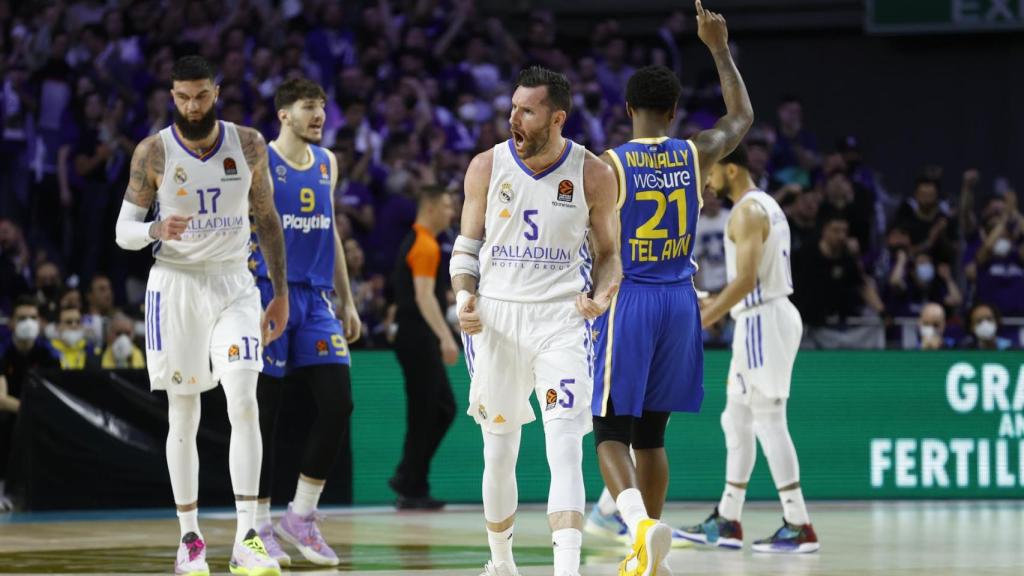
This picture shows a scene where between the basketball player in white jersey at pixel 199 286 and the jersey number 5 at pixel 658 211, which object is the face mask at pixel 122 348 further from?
the jersey number 5 at pixel 658 211

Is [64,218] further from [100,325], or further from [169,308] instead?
[169,308]

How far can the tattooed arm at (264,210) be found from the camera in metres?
8.69

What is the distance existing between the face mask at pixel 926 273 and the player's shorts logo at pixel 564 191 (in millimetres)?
11279

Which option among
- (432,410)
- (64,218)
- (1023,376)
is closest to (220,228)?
(432,410)

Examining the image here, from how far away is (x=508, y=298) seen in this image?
736cm

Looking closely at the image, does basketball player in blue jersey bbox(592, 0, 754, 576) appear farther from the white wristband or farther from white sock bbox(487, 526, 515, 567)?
the white wristband

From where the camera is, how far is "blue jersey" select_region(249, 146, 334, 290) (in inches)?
383

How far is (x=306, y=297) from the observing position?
387 inches

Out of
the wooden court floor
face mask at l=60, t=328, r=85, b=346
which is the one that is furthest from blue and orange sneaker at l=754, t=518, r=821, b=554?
face mask at l=60, t=328, r=85, b=346

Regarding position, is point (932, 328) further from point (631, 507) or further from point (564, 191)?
point (564, 191)

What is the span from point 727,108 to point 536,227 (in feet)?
5.27

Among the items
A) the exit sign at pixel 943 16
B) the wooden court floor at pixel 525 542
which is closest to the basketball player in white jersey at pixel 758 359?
the wooden court floor at pixel 525 542

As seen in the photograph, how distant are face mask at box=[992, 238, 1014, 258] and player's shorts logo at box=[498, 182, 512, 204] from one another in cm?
1152

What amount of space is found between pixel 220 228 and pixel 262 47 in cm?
1218
